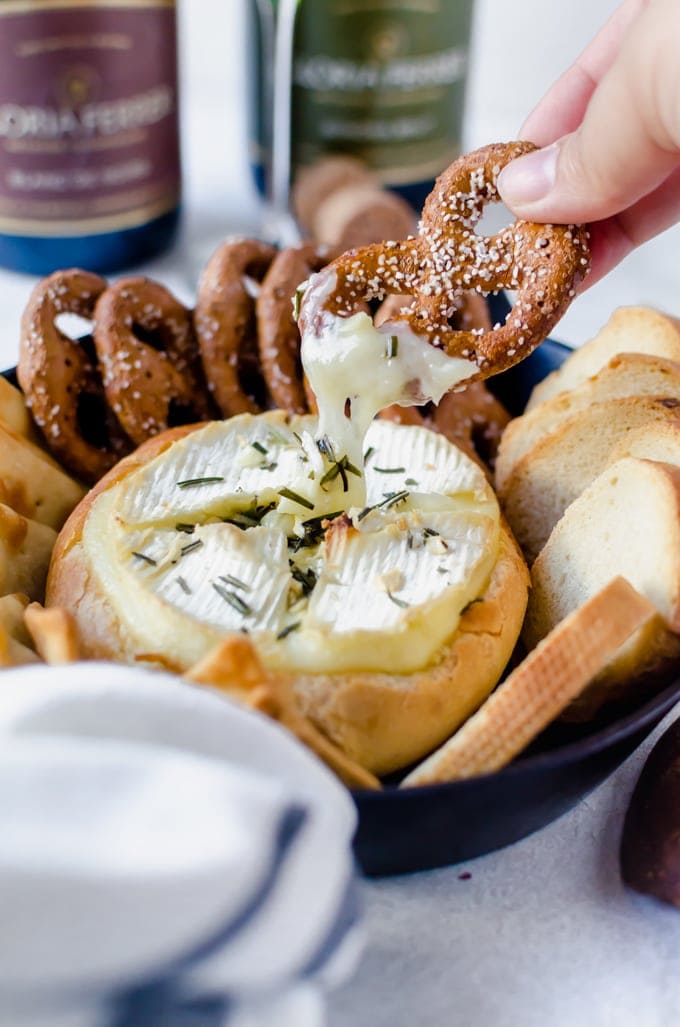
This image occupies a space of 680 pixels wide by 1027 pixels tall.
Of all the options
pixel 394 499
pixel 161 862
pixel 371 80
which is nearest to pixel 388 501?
pixel 394 499

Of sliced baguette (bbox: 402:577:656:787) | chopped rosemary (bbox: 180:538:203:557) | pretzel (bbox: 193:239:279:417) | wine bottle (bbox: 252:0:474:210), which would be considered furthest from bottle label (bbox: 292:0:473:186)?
sliced baguette (bbox: 402:577:656:787)

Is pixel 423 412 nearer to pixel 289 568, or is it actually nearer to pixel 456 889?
pixel 289 568

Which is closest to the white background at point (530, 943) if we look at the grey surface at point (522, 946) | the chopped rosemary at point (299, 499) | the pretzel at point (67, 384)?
the grey surface at point (522, 946)

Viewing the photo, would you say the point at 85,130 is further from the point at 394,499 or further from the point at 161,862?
the point at 161,862

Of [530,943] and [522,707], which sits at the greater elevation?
[522,707]

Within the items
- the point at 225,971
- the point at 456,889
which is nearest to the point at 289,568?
the point at 456,889

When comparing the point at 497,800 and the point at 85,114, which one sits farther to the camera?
the point at 85,114
